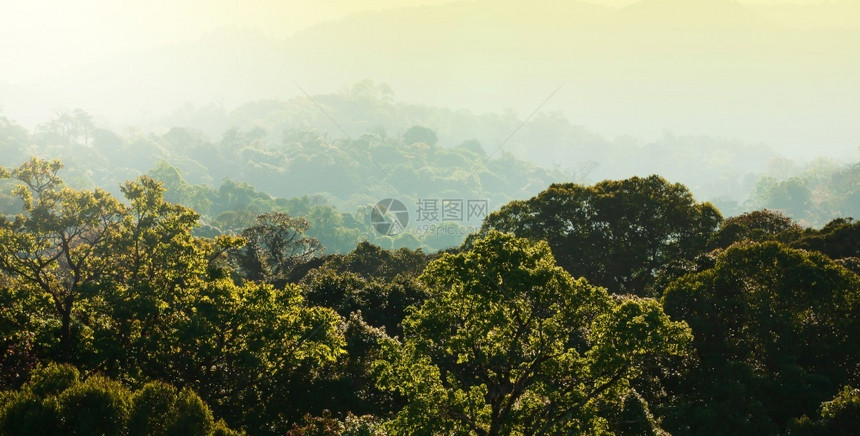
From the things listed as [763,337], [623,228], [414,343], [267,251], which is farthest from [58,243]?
[267,251]

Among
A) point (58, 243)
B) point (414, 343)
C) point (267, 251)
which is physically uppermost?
point (58, 243)

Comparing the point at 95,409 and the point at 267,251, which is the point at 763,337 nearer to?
the point at 95,409

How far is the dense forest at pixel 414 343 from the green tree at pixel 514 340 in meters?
0.06

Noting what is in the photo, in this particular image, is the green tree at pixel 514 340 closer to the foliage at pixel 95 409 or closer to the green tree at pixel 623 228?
the foliage at pixel 95 409

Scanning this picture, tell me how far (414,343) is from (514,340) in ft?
9.38

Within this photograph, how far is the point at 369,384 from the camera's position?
25.9 metres

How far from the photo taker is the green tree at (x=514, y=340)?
17953 mm

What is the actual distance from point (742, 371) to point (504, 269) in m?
12.0

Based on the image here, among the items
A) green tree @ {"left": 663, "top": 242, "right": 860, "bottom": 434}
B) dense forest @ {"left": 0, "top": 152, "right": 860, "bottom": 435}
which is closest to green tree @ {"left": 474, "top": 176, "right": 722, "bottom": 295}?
dense forest @ {"left": 0, "top": 152, "right": 860, "bottom": 435}

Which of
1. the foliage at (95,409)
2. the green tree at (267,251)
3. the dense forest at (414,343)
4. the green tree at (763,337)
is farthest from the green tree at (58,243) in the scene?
the green tree at (267,251)

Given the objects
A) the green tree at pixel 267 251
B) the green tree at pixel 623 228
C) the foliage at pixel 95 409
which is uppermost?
the foliage at pixel 95 409

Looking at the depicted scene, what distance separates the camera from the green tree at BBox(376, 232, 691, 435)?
707 inches

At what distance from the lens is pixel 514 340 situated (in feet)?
60.2

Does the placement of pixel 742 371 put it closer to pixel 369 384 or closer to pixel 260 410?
pixel 369 384
